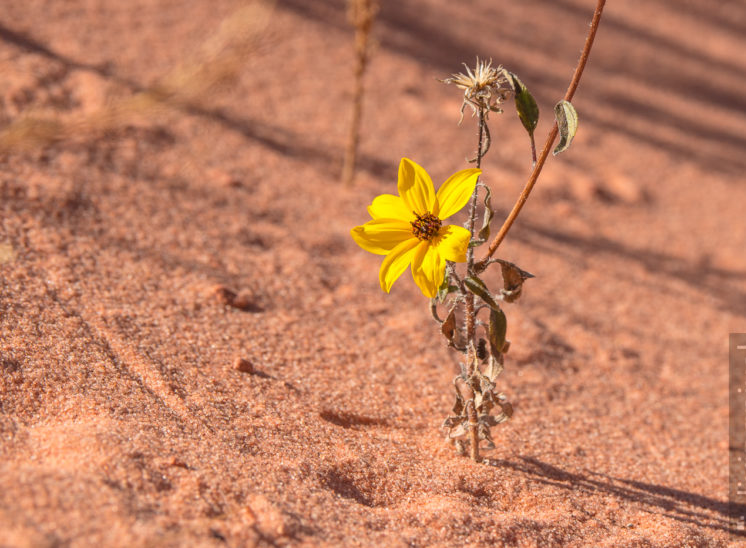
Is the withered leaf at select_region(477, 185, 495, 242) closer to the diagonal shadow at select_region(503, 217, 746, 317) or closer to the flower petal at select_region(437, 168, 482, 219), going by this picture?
the flower petal at select_region(437, 168, 482, 219)

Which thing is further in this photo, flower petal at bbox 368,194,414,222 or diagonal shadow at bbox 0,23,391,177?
diagonal shadow at bbox 0,23,391,177

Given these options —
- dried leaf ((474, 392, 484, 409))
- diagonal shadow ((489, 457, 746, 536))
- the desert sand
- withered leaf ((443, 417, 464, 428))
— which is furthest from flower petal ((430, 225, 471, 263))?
diagonal shadow ((489, 457, 746, 536))

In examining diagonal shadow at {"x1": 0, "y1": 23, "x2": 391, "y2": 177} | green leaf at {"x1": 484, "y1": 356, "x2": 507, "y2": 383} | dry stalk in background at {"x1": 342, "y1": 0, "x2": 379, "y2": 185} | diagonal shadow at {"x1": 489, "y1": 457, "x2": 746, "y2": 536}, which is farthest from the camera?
diagonal shadow at {"x1": 0, "y1": 23, "x2": 391, "y2": 177}

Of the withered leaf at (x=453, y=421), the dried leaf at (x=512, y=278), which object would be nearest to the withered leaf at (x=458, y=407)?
the withered leaf at (x=453, y=421)

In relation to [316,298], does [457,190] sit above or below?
above

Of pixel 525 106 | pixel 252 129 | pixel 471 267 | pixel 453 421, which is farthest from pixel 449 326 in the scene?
pixel 252 129

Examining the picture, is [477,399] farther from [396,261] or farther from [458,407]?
[396,261]
